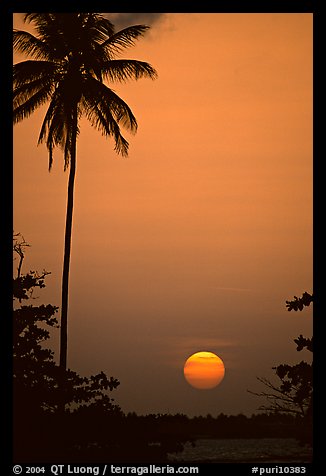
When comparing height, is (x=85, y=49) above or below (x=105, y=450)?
above

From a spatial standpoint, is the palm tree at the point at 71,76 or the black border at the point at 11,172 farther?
the palm tree at the point at 71,76

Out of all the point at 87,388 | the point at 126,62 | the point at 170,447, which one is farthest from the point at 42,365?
the point at 126,62

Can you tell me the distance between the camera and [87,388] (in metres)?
27.2

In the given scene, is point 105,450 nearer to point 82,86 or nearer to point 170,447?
point 170,447

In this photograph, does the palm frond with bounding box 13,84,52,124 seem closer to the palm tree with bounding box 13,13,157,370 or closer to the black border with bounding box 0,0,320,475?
the palm tree with bounding box 13,13,157,370

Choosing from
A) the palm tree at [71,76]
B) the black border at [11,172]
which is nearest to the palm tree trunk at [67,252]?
the palm tree at [71,76]

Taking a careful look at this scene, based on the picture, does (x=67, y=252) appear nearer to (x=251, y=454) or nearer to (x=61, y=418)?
(x=61, y=418)

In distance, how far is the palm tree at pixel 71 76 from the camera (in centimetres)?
2948

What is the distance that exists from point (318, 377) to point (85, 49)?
1610cm

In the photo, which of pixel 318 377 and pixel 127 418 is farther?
pixel 127 418

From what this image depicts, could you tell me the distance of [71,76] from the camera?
2992 centimetres

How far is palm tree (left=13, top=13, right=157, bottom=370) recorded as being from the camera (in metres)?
29.5

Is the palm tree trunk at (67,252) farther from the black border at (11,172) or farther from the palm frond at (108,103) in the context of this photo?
the black border at (11,172)

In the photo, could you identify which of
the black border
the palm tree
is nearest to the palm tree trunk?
the palm tree
